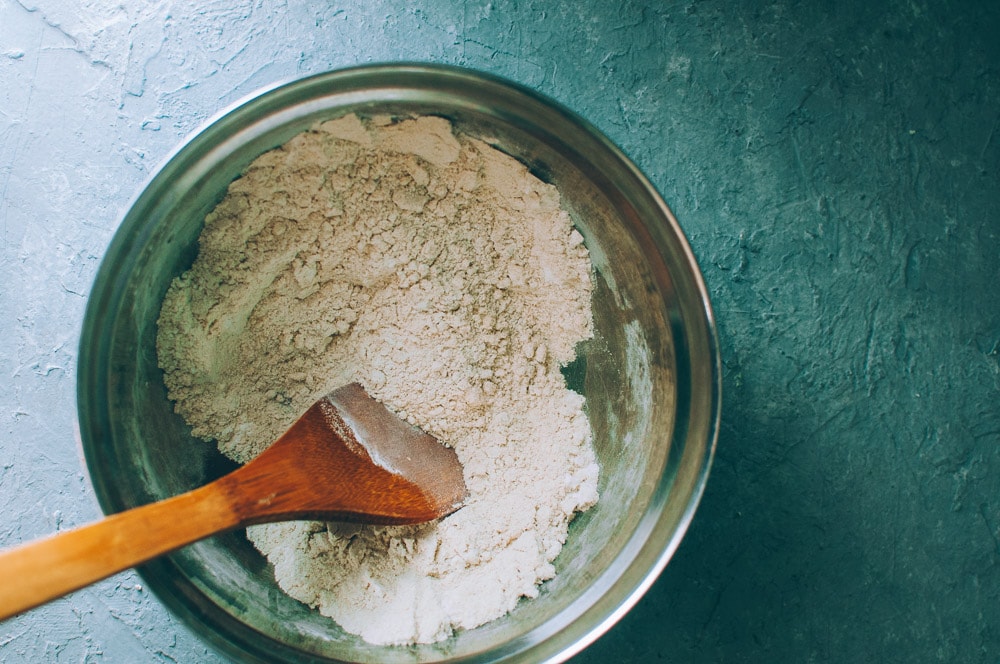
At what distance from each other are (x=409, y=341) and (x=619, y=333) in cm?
35

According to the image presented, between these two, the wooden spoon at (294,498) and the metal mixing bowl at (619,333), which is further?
the metal mixing bowl at (619,333)

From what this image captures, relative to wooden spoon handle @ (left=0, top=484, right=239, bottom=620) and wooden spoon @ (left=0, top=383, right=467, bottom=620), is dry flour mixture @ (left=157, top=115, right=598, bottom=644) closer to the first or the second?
wooden spoon @ (left=0, top=383, right=467, bottom=620)

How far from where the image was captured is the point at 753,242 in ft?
3.87

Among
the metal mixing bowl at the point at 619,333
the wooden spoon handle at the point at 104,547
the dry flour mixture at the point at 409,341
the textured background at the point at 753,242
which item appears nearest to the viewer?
the wooden spoon handle at the point at 104,547

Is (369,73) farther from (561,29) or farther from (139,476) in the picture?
(139,476)

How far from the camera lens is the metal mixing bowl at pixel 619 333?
2.95 ft

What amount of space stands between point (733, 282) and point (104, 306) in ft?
3.31

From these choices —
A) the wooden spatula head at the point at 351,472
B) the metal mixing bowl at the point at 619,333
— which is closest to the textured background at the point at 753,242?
the metal mixing bowl at the point at 619,333

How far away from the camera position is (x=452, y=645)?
3.31 feet

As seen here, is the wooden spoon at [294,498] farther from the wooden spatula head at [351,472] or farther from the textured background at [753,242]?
the textured background at [753,242]

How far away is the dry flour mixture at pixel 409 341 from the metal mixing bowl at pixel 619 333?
0.10 feet

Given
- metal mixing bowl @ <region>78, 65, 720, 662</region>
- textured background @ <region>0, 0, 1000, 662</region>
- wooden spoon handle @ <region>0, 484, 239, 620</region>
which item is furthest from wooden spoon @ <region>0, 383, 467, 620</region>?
→ textured background @ <region>0, 0, 1000, 662</region>

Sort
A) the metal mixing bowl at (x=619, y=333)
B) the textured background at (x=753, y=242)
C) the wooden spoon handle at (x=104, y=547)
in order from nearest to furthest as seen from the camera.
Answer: the wooden spoon handle at (x=104, y=547) → the metal mixing bowl at (x=619, y=333) → the textured background at (x=753, y=242)

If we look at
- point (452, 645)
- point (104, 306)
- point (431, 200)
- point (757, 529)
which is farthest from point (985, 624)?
point (104, 306)
